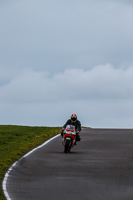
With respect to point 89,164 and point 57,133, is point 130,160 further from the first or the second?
point 57,133

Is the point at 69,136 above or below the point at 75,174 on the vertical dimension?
above

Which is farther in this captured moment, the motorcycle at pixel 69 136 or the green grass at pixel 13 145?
the motorcycle at pixel 69 136

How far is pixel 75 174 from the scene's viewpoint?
757 inches

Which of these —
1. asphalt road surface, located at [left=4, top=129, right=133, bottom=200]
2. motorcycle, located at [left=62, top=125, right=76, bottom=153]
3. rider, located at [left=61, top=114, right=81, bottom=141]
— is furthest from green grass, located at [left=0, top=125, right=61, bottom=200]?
rider, located at [left=61, top=114, right=81, bottom=141]

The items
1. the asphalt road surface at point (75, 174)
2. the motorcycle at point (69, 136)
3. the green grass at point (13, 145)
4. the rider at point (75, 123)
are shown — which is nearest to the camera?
the asphalt road surface at point (75, 174)

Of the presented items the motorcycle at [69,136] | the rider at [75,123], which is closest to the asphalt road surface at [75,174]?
the motorcycle at [69,136]

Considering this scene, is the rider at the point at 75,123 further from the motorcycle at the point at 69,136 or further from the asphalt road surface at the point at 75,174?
the asphalt road surface at the point at 75,174

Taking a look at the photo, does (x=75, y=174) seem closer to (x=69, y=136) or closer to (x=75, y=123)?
(x=69, y=136)

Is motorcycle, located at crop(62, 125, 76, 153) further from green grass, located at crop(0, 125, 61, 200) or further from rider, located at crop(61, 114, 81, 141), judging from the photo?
green grass, located at crop(0, 125, 61, 200)

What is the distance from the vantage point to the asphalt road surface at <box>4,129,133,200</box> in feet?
50.6

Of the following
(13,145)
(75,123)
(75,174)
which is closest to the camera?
(75,174)

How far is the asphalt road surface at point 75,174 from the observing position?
15430 mm

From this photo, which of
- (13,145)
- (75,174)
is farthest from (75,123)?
(75,174)

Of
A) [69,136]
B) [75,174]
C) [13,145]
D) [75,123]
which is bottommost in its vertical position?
[75,174]
